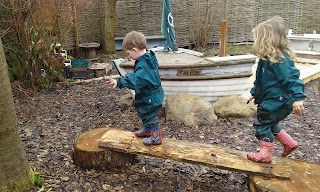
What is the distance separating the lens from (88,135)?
3.62 m

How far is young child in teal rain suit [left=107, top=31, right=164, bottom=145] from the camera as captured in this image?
2928mm

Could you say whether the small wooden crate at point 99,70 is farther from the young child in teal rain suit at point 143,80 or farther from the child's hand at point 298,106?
the child's hand at point 298,106

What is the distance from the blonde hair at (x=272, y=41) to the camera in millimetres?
2582

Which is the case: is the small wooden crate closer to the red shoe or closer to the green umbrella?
the green umbrella

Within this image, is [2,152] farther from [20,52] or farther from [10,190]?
[20,52]

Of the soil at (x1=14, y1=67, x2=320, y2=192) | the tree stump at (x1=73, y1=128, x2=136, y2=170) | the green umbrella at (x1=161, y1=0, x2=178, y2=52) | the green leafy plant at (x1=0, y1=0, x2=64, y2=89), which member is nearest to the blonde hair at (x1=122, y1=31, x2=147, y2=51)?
the tree stump at (x1=73, y1=128, x2=136, y2=170)

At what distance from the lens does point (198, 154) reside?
9.75 feet

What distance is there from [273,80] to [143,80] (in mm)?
1147

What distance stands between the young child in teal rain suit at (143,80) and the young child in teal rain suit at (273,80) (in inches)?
37.3

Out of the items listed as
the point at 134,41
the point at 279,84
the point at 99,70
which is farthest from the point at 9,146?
the point at 99,70

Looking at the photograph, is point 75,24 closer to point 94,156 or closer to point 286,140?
point 94,156

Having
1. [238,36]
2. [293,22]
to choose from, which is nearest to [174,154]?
[238,36]

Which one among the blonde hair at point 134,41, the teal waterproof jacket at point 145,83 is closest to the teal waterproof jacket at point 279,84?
the teal waterproof jacket at point 145,83

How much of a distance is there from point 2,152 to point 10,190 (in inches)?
14.6
